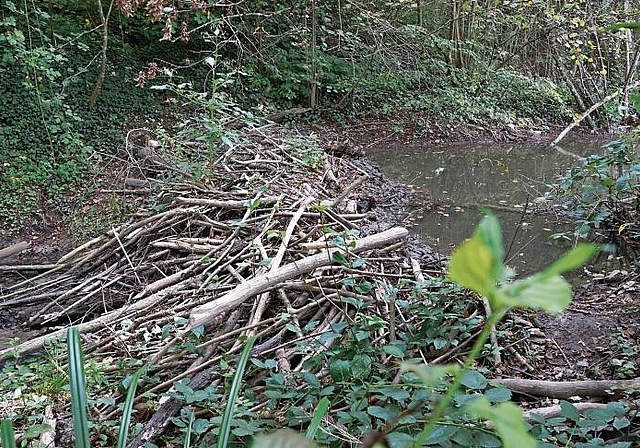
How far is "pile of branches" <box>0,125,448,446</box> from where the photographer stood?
2672 mm

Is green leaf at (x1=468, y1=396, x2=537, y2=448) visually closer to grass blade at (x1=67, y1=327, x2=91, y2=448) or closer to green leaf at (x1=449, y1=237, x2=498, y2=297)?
green leaf at (x1=449, y1=237, x2=498, y2=297)

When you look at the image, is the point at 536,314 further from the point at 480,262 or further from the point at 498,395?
the point at 480,262

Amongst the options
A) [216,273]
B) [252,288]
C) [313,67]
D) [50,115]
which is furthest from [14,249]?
[313,67]

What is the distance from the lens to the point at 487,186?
6617mm

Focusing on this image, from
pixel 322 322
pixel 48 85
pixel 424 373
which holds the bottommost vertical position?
pixel 322 322

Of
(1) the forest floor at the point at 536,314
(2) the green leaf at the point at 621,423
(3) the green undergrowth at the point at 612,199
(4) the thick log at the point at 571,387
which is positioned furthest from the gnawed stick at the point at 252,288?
(3) the green undergrowth at the point at 612,199

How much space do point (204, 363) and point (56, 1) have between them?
8213 millimetres

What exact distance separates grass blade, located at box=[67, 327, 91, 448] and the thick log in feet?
4.72

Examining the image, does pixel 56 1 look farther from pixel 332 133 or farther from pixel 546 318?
pixel 546 318

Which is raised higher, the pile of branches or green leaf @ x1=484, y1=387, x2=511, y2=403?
green leaf @ x1=484, y1=387, x2=511, y2=403

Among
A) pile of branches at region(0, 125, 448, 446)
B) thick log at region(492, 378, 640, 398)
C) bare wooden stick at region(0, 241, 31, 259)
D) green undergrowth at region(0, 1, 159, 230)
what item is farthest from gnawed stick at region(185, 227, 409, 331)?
green undergrowth at region(0, 1, 159, 230)

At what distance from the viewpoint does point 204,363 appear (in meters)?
2.50

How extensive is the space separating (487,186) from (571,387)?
186 inches

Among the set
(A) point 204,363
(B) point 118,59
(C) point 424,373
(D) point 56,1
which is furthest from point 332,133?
(C) point 424,373
